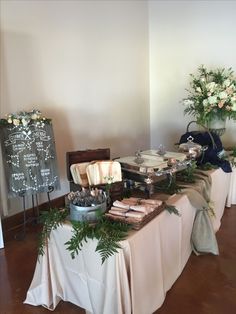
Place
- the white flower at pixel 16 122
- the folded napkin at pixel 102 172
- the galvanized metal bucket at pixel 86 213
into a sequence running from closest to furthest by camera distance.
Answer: the galvanized metal bucket at pixel 86 213 → the folded napkin at pixel 102 172 → the white flower at pixel 16 122

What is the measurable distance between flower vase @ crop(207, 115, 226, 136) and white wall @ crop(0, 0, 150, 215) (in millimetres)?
1470

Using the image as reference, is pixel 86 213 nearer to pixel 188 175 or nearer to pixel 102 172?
pixel 102 172

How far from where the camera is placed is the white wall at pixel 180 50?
3.79 m

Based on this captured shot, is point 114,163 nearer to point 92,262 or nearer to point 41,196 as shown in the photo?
point 92,262

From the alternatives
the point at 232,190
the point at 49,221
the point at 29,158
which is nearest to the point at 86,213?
the point at 49,221

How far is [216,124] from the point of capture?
2838mm

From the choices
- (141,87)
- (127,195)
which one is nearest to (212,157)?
(127,195)

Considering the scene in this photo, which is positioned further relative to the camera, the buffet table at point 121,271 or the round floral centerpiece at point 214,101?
the round floral centerpiece at point 214,101

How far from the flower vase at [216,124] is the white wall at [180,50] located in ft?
3.40

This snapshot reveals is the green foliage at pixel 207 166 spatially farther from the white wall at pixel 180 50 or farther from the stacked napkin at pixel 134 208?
the white wall at pixel 180 50

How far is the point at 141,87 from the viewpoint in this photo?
14.5ft

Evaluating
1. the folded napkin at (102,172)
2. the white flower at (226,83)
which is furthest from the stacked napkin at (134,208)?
the white flower at (226,83)

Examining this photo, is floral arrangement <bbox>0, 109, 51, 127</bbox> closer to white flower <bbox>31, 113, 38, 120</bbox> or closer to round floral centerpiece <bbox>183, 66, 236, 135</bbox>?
white flower <bbox>31, 113, 38, 120</bbox>

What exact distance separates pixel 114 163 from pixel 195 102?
1.24 meters
